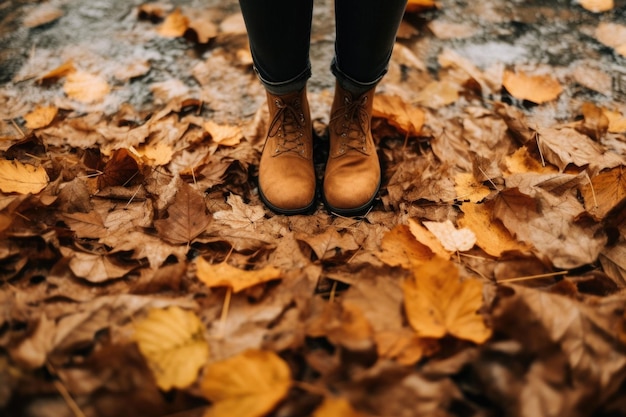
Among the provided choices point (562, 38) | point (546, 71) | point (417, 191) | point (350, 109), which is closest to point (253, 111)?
point (350, 109)

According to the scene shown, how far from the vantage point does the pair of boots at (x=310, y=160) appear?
Answer: 0.94 meters

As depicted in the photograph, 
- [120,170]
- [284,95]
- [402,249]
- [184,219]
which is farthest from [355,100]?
[120,170]

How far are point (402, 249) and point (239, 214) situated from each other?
1.29 feet

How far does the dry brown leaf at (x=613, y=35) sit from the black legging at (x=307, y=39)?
107 cm

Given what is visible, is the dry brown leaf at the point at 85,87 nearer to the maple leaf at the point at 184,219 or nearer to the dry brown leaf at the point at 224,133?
the dry brown leaf at the point at 224,133

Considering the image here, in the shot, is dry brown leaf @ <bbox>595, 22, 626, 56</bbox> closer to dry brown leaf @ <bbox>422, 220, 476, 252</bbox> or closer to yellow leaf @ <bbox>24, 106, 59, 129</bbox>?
dry brown leaf @ <bbox>422, 220, 476, 252</bbox>

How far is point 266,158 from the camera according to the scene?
1.00m

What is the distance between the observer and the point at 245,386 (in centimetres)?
53

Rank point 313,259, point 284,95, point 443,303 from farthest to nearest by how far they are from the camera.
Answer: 1. point 284,95
2. point 313,259
3. point 443,303

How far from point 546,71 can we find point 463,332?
113cm

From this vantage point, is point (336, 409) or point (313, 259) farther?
point (313, 259)

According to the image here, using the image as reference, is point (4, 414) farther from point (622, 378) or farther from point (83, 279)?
point (622, 378)

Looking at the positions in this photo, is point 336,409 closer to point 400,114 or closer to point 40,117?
point 400,114

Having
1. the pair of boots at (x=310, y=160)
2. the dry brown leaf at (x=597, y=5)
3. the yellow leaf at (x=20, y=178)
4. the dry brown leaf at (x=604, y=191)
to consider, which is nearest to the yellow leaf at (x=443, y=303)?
the pair of boots at (x=310, y=160)
